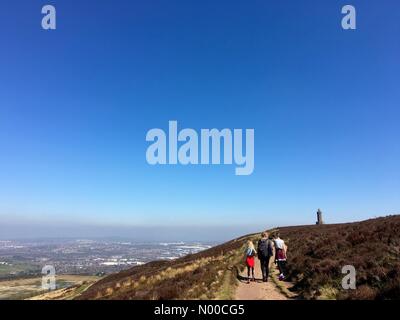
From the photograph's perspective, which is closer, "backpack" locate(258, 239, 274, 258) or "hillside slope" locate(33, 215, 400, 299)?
"hillside slope" locate(33, 215, 400, 299)

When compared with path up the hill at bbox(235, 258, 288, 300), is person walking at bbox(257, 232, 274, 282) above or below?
above

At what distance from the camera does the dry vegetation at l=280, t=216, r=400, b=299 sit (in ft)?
38.9

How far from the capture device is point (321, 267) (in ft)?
53.9

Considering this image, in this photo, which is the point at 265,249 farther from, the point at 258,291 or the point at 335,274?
the point at 335,274

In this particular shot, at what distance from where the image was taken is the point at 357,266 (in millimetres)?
14664

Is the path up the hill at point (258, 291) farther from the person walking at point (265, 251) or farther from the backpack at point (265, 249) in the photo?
the backpack at point (265, 249)

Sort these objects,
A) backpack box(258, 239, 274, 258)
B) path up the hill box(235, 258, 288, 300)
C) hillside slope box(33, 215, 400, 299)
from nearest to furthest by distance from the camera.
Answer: hillside slope box(33, 215, 400, 299) < path up the hill box(235, 258, 288, 300) < backpack box(258, 239, 274, 258)

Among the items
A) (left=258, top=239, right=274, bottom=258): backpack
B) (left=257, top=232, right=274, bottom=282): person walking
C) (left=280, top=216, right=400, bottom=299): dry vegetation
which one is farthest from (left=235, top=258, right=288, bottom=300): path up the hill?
(left=258, top=239, right=274, bottom=258): backpack

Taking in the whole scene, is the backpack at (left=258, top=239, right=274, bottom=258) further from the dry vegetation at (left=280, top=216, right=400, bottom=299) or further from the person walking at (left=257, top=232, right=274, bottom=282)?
the dry vegetation at (left=280, top=216, right=400, bottom=299)

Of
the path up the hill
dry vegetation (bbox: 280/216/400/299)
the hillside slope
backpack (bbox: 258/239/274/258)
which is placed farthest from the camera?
backpack (bbox: 258/239/274/258)

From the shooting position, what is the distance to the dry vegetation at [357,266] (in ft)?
38.9
